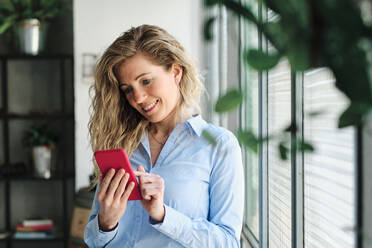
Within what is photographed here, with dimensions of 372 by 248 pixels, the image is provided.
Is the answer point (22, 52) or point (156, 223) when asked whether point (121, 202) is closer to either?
point (156, 223)

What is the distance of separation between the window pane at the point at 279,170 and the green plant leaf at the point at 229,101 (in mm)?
1153

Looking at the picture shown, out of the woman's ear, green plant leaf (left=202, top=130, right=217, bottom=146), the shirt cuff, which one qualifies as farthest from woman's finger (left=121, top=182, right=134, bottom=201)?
green plant leaf (left=202, top=130, right=217, bottom=146)

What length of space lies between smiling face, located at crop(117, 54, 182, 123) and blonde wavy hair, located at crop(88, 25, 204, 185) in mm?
22

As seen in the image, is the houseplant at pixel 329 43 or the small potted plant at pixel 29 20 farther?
the small potted plant at pixel 29 20

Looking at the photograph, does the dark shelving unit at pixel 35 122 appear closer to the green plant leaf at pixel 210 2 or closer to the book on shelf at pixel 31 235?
the book on shelf at pixel 31 235

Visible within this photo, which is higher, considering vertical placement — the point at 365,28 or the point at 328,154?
the point at 365,28

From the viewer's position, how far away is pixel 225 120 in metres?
2.94

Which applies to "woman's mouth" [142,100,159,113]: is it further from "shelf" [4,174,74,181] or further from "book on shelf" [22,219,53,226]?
"book on shelf" [22,219,53,226]

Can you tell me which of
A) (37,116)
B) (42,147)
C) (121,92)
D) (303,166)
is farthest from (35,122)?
(303,166)

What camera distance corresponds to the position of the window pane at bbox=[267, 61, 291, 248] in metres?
1.54

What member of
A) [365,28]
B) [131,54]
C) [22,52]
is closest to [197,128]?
[131,54]

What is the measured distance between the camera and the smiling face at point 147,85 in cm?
137

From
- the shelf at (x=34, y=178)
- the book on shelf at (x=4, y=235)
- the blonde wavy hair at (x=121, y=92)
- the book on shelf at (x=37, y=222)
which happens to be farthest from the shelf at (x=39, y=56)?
the blonde wavy hair at (x=121, y=92)

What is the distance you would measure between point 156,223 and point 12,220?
3.06m
